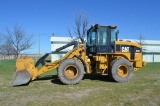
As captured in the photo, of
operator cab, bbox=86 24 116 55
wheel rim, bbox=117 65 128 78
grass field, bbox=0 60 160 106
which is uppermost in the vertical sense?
operator cab, bbox=86 24 116 55

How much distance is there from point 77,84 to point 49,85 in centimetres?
132

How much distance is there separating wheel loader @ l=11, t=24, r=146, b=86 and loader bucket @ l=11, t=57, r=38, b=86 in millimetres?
72

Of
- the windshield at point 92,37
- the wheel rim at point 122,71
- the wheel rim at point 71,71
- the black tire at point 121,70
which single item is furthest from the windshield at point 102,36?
the wheel rim at point 71,71

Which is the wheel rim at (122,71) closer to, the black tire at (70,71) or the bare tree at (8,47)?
the black tire at (70,71)

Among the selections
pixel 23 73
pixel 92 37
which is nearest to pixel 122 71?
pixel 92 37

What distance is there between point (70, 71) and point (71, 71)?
0.05 metres

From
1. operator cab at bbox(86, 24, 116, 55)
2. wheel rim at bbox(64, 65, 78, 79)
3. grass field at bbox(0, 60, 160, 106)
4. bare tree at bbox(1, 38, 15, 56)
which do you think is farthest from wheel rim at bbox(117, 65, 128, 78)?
bare tree at bbox(1, 38, 15, 56)

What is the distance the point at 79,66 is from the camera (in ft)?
37.1

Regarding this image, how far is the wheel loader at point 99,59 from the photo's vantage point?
11.3 metres

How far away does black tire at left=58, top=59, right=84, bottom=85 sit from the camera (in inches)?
438

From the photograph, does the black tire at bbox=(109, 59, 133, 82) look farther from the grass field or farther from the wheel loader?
the grass field

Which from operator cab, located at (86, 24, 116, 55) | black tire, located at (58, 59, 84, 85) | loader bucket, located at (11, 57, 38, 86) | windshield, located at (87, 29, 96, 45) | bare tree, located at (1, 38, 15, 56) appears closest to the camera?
loader bucket, located at (11, 57, 38, 86)

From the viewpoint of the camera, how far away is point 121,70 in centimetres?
1230

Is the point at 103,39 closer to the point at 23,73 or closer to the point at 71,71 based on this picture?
the point at 71,71
